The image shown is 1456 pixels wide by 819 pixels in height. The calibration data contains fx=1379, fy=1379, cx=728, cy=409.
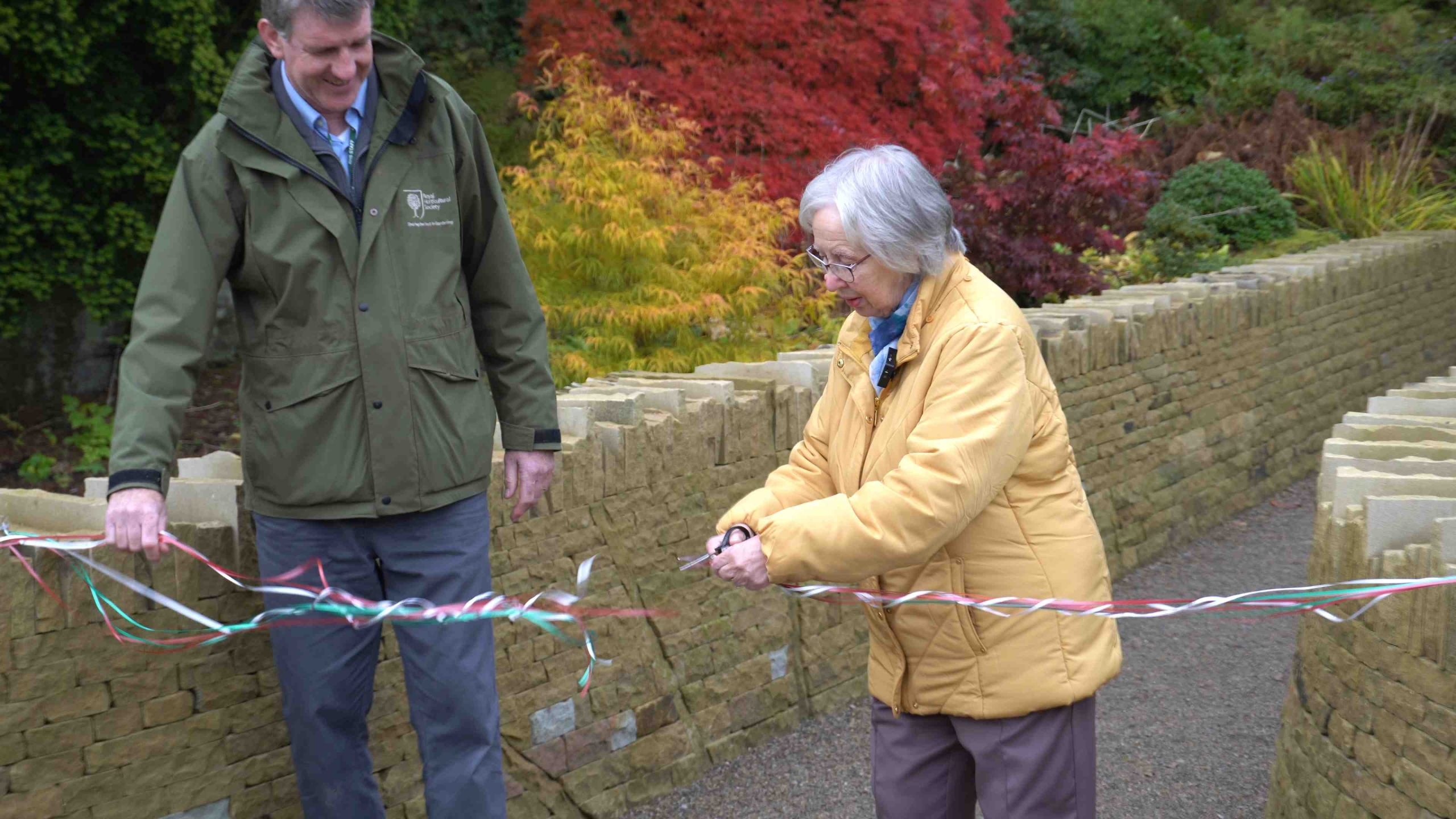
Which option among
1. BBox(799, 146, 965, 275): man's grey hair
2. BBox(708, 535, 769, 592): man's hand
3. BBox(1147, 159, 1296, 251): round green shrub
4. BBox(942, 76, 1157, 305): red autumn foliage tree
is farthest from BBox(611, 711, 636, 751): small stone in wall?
BBox(1147, 159, 1296, 251): round green shrub

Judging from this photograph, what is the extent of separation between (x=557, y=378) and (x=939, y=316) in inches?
173

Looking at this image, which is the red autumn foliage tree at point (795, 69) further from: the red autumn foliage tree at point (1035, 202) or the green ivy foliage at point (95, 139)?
the green ivy foliage at point (95, 139)

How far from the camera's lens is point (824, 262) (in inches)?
104

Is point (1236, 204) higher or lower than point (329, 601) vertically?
higher

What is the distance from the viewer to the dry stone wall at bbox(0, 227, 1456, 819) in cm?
291

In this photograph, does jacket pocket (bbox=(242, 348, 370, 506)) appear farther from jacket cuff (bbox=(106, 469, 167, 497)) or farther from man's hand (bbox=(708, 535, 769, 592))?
man's hand (bbox=(708, 535, 769, 592))

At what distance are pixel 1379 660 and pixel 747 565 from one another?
157 cm

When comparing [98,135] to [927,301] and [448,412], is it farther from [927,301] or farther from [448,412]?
[927,301]

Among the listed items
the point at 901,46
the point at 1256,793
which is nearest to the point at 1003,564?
the point at 1256,793

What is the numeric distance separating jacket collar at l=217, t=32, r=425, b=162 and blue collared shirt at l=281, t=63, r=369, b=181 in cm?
3

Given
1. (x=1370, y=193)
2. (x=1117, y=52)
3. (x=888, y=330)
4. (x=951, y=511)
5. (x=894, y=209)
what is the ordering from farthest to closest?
(x=1117, y=52) → (x=1370, y=193) → (x=888, y=330) → (x=894, y=209) → (x=951, y=511)

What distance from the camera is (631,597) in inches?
170

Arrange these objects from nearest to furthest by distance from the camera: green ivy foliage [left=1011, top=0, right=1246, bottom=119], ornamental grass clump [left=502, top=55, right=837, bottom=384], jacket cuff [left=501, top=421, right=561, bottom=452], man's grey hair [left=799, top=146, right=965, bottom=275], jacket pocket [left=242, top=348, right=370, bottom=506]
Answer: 1. man's grey hair [left=799, top=146, right=965, bottom=275]
2. jacket pocket [left=242, top=348, right=370, bottom=506]
3. jacket cuff [left=501, top=421, right=561, bottom=452]
4. ornamental grass clump [left=502, top=55, right=837, bottom=384]
5. green ivy foliage [left=1011, top=0, right=1246, bottom=119]

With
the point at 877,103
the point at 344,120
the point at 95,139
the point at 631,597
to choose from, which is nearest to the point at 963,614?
the point at 344,120
